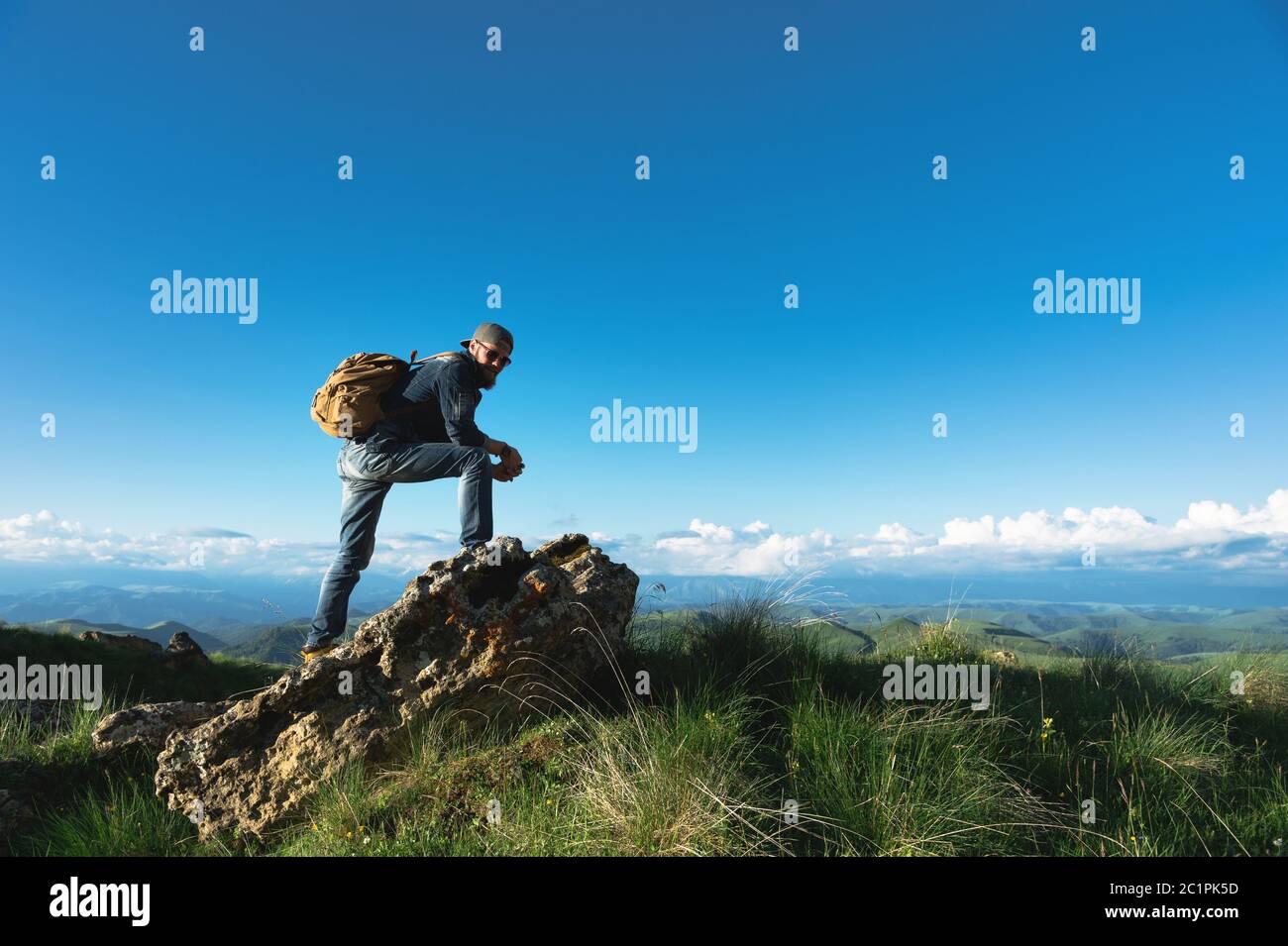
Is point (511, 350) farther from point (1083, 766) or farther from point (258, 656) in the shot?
point (258, 656)

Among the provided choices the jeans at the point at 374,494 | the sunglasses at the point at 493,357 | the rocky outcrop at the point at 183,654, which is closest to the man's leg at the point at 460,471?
the jeans at the point at 374,494

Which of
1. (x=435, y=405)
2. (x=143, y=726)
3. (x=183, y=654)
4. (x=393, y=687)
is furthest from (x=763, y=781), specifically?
(x=183, y=654)

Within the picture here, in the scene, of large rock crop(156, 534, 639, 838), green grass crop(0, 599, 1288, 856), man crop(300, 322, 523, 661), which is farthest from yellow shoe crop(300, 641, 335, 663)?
green grass crop(0, 599, 1288, 856)

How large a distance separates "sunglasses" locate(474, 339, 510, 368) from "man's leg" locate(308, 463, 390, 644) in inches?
65.6

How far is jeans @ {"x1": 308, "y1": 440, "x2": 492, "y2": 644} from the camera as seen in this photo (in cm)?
587

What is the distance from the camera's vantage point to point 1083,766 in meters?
5.36

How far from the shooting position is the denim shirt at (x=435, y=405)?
602 centimetres

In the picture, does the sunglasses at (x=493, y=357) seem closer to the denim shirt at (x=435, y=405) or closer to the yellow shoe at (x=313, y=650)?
the denim shirt at (x=435, y=405)

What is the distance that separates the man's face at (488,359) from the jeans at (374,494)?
84 cm

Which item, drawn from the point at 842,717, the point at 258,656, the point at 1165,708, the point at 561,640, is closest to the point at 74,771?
the point at 561,640

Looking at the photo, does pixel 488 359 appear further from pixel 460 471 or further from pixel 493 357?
pixel 460 471
